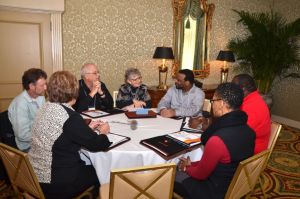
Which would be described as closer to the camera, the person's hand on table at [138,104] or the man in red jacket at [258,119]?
the man in red jacket at [258,119]

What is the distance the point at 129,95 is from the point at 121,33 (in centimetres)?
154

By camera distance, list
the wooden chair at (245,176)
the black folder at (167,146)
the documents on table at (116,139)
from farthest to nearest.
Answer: the documents on table at (116,139) → the black folder at (167,146) → the wooden chair at (245,176)

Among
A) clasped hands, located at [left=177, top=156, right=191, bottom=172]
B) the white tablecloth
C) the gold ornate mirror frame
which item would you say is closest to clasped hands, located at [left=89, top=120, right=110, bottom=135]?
the white tablecloth

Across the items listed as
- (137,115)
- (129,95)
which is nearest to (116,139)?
(137,115)

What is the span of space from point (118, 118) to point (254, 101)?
4.49 feet

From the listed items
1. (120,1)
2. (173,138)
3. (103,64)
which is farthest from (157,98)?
(173,138)

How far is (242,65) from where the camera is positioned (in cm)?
607

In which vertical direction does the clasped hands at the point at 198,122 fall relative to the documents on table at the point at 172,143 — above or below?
above

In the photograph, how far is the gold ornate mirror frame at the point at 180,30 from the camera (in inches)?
204

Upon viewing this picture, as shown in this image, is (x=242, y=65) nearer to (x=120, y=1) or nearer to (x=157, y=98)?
(x=157, y=98)

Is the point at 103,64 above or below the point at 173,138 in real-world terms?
above

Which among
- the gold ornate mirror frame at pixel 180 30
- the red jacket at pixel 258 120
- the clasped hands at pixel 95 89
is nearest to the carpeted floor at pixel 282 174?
the red jacket at pixel 258 120

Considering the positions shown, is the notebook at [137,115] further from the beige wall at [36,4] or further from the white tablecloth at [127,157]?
the beige wall at [36,4]

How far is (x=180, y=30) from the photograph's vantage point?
5285 mm
